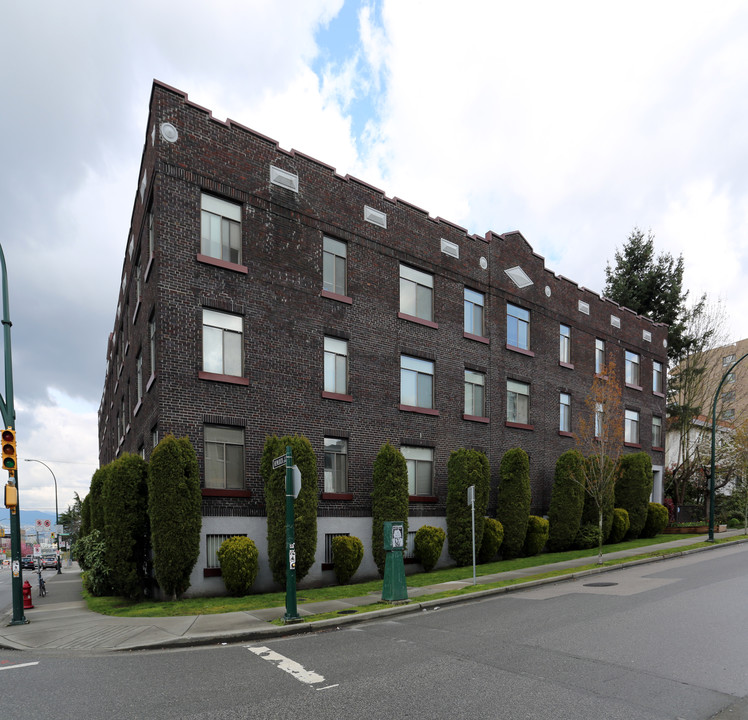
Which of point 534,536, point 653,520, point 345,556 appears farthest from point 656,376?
point 345,556

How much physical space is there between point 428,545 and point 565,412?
37.6 ft

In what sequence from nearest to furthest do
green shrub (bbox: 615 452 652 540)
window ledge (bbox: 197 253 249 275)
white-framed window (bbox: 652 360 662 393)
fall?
window ledge (bbox: 197 253 249 275) < green shrub (bbox: 615 452 652 540) < white-framed window (bbox: 652 360 662 393)

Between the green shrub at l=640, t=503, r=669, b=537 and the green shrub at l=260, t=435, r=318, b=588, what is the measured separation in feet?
62.7

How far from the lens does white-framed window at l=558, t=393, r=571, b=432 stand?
2800cm

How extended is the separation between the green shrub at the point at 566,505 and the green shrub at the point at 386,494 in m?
8.22

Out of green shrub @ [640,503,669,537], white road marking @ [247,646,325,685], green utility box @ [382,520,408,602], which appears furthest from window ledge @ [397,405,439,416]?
green shrub @ [640,503,669,537]

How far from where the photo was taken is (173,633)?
1080 centimetres

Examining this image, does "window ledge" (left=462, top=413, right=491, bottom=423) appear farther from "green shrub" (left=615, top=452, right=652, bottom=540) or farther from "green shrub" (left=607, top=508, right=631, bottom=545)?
"green shrub" (left=615, top=452, right=652, bottom=540)

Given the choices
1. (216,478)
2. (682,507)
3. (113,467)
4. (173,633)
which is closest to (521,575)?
(216,478)

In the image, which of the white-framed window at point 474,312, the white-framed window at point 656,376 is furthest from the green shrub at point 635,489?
the white-framed window at point 474,312

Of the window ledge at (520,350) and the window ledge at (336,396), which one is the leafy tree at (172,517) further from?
the window ledge at (520,350)

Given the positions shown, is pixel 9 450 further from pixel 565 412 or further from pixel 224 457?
pixel 565 412

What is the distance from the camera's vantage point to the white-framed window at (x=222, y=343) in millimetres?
17031

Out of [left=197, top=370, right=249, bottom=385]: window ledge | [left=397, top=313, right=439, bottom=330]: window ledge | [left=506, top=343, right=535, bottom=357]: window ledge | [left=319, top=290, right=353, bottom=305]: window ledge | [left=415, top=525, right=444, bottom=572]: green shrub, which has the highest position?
[left=319, top=290, right=353, bottom=305]: window ledge
